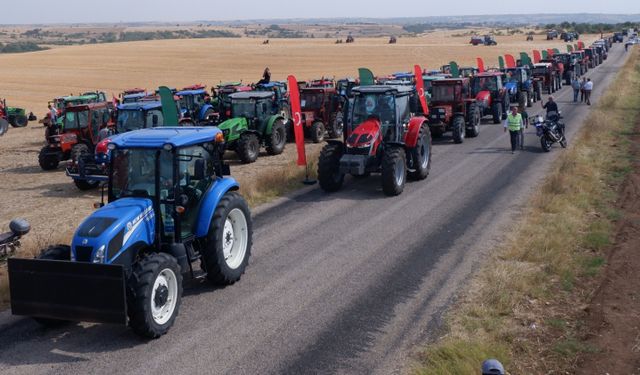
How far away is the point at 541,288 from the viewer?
963cm

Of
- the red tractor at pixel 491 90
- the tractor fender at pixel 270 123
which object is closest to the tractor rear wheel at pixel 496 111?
the red tractor at pixel 491 90

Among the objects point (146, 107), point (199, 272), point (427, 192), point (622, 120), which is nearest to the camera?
point (199, 272)

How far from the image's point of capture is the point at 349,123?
1634cm

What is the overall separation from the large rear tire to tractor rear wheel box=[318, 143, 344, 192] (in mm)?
1122

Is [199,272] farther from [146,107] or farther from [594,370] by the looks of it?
[146,107]

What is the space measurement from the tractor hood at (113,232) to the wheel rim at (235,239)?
1502 mm

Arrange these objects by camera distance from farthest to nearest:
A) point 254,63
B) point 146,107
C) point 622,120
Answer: point 254,63 < point 622,120 < point 146,107

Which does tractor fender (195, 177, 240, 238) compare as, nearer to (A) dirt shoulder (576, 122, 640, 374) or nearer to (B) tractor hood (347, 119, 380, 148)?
(A) dirt shoulder (576, 122, 640, 374)

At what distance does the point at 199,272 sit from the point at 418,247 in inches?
150

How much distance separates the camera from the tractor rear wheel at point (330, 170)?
1570 cm

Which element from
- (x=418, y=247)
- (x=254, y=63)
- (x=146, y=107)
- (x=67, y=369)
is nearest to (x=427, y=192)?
(x=418, y=247)

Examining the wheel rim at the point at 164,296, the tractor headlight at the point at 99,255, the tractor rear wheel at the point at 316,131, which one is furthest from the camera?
the tractor rear wheel at the point at 316,131

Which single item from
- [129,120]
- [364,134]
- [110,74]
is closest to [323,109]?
[129,120]

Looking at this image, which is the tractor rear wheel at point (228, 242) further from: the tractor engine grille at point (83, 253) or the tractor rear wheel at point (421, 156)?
the tractor rear wheel at point (421, 156)
